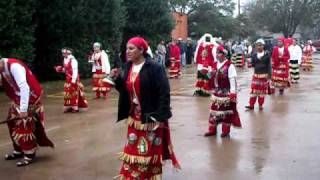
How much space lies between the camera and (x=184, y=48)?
1384 inches

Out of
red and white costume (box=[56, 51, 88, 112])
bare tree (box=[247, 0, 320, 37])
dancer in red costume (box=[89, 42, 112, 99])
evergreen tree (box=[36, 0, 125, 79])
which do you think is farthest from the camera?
bare tree (box=[247, 0, 320, 37])

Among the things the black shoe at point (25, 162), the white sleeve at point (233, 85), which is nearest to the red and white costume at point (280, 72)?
the white sleeve at point (233, 85)

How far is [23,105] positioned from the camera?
737 cm

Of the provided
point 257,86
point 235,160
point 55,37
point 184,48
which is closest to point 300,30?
point 184,48

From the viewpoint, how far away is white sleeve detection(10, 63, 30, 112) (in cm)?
736

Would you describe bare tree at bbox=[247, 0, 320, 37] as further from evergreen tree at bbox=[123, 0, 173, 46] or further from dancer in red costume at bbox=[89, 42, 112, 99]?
dancer in red costume at bbox=[89, 42, 112, 99]

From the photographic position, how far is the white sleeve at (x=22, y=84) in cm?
736

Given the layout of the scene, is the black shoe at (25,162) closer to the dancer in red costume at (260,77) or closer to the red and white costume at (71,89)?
the red and white costume at (71,89)

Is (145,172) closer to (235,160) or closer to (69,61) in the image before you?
(235,160)

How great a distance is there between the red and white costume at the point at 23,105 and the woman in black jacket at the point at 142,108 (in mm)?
1970

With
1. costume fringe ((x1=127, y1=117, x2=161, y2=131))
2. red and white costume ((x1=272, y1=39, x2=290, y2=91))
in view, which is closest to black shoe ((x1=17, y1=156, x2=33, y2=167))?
costume fringe ((x1=127, y1=117, x2=161, y2=131))

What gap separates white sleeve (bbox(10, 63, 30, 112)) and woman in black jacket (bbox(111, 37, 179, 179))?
188 cm

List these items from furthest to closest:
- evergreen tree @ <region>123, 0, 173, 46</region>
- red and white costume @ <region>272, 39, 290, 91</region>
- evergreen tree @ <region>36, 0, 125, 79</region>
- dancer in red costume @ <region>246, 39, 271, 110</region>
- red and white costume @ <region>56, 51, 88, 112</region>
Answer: evergreen tree @ <region>123, 0, 173, 46</region>
evergreen tree @ <region>36, 0, 125, 79</region>
red and white costume @ <region>272, 39, 290, 91</region>
dancer in red costume @ <region>246, 39, 271, 110</region>
red and white costume @ <region>56, 51, 88, 112</region>

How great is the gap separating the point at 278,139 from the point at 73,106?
5.77 meters
